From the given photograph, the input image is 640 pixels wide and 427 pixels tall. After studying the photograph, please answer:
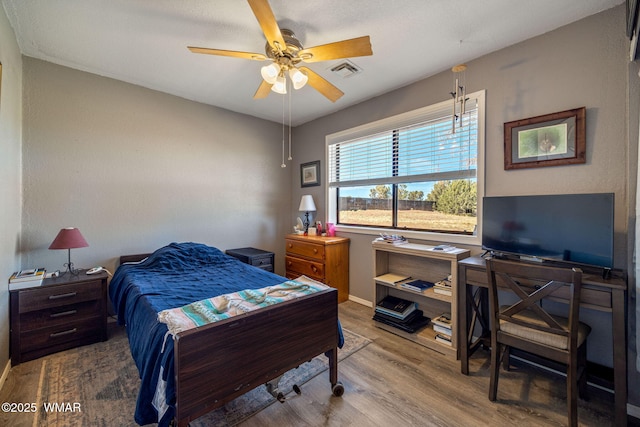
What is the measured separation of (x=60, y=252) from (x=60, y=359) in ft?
3.37

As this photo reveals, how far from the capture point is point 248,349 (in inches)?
55.6

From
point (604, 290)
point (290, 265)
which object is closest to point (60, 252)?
point (290, 265)

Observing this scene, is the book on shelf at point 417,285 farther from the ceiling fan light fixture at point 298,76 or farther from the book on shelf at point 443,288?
the ceiling fan light fixture at point 298,76

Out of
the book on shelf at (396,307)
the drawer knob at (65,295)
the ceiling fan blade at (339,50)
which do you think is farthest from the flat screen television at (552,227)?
the drawer knob at (65,295)

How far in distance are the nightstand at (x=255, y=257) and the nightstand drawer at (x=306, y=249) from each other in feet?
1.04

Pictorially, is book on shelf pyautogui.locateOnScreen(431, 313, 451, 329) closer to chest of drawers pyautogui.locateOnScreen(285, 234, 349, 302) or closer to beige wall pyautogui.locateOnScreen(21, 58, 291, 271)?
chest of drawers pyautogui.locateOnScreen(285, 234, 349, 302)

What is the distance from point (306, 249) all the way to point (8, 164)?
9.28 ft

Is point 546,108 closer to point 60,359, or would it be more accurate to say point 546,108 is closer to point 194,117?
point 194,117

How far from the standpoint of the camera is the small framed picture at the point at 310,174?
405 centimetres

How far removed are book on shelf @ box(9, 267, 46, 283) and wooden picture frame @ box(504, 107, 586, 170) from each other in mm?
4105

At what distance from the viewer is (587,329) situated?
172cm

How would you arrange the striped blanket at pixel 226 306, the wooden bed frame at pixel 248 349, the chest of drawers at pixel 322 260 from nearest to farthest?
the wooden bed frame at pixel 248 349, the striped blanket at pixel 226 306, the chest of drawers at pixel 322 260

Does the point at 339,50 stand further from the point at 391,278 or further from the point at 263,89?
the point at 391,278

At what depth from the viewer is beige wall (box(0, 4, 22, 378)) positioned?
1.90 metres
